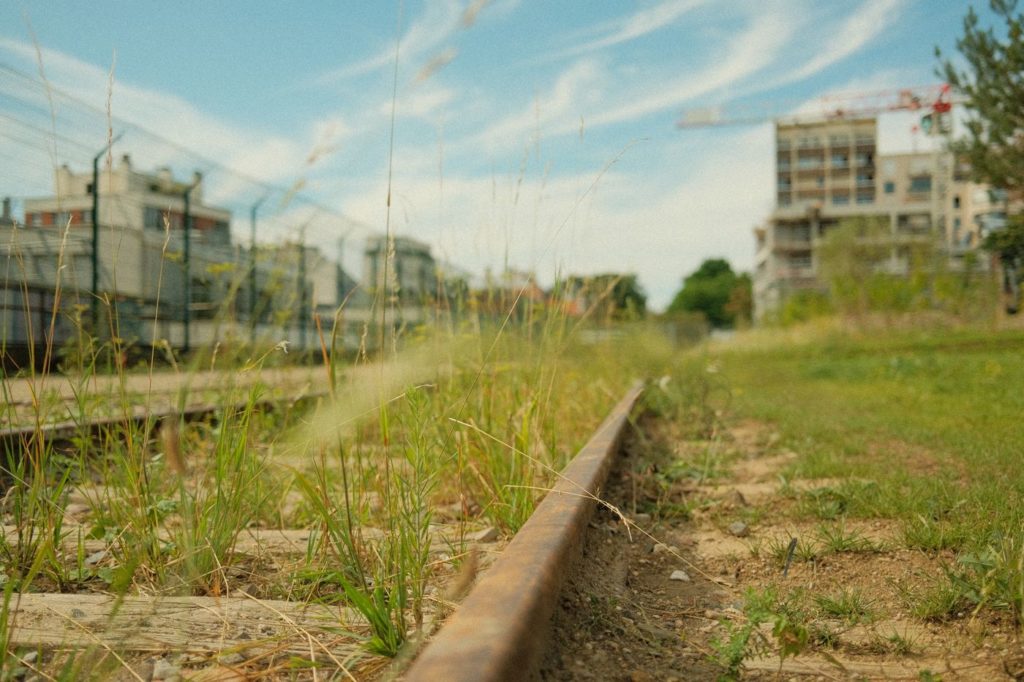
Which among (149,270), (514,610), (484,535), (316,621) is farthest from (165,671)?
(149,270)

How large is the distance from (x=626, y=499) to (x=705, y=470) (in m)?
0.60

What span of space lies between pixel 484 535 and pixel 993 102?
559 inches

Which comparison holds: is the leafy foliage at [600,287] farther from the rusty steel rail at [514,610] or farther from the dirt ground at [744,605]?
the rusty steel rail at [514,610]

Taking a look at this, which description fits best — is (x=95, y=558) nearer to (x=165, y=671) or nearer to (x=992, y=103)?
(x=165, y=671)

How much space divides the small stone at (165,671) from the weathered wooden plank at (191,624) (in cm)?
5

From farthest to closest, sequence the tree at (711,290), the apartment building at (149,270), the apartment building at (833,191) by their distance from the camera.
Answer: the tree at (711,290) → the apartment building at (833,191) → the apartment building at (149,270)

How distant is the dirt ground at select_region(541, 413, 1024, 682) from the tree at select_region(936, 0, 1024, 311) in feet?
41.5

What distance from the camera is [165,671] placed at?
135 centimetres

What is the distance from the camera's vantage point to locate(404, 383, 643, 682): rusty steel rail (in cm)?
95

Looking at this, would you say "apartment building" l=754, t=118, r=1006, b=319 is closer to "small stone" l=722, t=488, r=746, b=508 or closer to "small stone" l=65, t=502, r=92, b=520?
"small stone" l=722, t=488, r=746, b=508

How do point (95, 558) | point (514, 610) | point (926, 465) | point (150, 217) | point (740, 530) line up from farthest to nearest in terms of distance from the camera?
point (150, 217) → point (926, 465) → point (740, 530) → point (95, 558) → point (514, 610)

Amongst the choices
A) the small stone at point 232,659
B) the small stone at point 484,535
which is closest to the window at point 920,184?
the small stone at point 484,535

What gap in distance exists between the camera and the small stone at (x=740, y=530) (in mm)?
2422

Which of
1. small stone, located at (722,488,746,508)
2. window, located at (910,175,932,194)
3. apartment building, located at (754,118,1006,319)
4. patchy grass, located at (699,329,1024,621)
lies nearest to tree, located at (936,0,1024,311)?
patchy grass, located at (699,329,1024,621)
